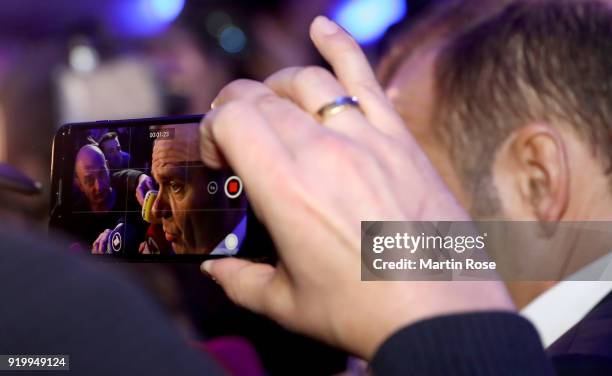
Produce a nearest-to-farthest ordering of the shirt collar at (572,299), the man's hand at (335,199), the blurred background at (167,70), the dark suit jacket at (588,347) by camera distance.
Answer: the man's hand at (335,199)
the dark suit jacket at (588,347)
the shirt collar at (572,299)
the blurred background at (167,70)

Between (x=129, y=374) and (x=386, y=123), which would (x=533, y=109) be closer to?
(x=386, y=123)

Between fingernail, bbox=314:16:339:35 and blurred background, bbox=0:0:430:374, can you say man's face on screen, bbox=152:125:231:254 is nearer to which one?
fingernail, bbox=314:16:339:35

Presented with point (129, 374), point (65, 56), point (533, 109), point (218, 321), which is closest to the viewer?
point (129, 374)

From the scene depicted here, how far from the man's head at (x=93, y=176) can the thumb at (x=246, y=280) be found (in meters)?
0.25

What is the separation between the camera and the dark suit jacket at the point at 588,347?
896 millimetres

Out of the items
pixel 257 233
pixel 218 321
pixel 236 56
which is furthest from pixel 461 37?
pixel 236 56

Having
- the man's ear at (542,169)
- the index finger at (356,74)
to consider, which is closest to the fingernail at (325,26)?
the index finger at (356,74)

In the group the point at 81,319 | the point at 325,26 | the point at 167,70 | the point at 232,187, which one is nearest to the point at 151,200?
the point at 232,187

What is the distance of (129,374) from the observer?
1.21 feet

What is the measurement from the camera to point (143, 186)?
0.93 metres

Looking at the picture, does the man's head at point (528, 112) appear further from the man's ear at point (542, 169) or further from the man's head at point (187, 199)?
the man's head at point (187, 199)

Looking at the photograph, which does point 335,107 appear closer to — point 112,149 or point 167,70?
point 112,149

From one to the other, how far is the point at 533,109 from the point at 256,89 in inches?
23.6

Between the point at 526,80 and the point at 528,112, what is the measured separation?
2.1 inches
